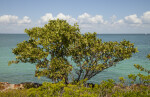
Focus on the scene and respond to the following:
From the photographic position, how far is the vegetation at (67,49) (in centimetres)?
1702

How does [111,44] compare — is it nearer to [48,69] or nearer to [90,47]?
[90,47]

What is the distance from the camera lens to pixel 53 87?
34.4 ft

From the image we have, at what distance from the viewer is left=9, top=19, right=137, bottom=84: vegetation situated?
17016 mm

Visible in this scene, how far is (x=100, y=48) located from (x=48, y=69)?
5.75m

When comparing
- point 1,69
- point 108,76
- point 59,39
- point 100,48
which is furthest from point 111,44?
point 1,69

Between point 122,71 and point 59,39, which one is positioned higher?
point 59,39

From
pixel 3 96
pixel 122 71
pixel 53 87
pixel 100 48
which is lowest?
pixel 122 71

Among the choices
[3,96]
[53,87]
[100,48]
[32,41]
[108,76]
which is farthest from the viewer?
[108,76]

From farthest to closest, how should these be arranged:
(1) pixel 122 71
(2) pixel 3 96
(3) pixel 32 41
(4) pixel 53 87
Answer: (1) pixel 122 71 → (3) pixel 32 41 → (2) pixel 3 96 → (4) pixel 53 87

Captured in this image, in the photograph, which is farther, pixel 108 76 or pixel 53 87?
pixel 108 76

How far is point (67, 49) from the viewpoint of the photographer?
61.0 feet

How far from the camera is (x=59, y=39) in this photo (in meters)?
17.1

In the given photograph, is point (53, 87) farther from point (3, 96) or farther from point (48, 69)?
point (48, 69)

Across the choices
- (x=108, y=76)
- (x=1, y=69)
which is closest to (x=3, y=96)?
(x=108, y=76)
